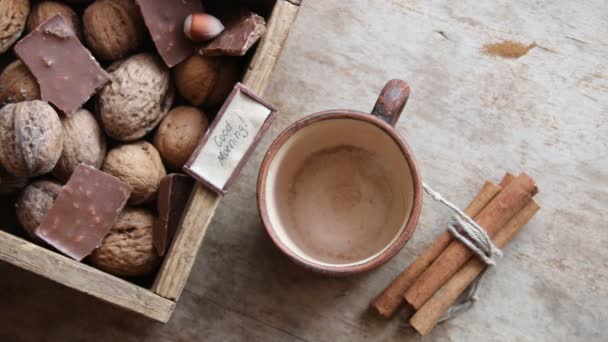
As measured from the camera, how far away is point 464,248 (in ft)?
3.80

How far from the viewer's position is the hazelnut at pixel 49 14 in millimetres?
1062

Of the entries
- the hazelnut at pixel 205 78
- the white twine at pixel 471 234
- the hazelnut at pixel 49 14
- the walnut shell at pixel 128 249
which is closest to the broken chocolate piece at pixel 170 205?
the walnut shell at pixel 128 249

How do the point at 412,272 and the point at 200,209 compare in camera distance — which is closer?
the point at 200,209

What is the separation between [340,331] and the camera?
1.21 metres

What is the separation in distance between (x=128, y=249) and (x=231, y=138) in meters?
0.23

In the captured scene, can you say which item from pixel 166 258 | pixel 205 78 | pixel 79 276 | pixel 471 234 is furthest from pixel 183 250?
pixel 471 234

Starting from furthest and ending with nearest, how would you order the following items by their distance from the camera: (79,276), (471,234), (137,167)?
1. (471,234)
2. (137,167)
3. (79,276)

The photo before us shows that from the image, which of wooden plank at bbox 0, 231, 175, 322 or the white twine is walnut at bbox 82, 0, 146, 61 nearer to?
wooden plank at bbox 0, 231, 175, 322

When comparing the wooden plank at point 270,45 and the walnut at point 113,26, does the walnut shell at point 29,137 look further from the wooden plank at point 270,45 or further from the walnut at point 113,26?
the wooden plank at point 270,45

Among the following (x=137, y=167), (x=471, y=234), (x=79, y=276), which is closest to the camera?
(x=79, y=276)

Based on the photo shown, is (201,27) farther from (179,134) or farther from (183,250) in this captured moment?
(183,250)

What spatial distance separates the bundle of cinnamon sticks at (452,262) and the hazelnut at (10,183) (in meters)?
0.60

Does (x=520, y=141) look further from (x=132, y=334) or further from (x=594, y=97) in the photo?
(x=132, y=334)

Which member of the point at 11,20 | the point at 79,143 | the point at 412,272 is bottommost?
the point at 412,272
